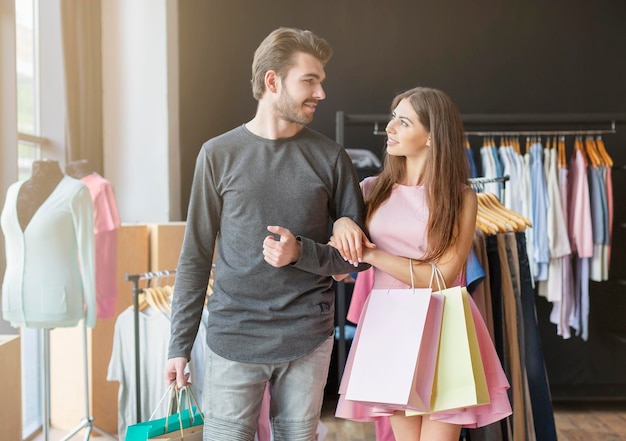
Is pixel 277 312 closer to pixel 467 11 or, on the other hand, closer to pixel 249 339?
pixel 249 339

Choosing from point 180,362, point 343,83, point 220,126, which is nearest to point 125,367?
point 180,362

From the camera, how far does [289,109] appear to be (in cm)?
160

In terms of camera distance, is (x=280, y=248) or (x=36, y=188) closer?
(x=280, y=248)

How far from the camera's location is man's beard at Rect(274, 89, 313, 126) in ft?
5.24

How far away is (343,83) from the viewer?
4.60m

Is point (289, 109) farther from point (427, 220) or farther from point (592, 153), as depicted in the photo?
point (592, 153)

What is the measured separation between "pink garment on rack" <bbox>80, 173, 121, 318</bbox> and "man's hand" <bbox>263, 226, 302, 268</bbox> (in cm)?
175

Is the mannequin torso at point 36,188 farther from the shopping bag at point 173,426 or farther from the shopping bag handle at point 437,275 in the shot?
the shopping bag handle at point 437,275

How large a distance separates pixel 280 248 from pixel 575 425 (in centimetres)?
315

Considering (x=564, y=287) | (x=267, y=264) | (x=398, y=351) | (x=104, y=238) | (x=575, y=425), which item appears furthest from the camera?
(x=564, y=287)

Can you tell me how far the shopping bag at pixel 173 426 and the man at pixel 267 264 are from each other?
0.05 metres

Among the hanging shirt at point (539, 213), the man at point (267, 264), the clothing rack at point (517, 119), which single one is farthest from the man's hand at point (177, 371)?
the hanging shirt at point (539, 213)

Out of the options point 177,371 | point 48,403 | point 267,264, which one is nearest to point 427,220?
point 267,264

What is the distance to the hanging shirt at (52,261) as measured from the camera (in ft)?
8.31
